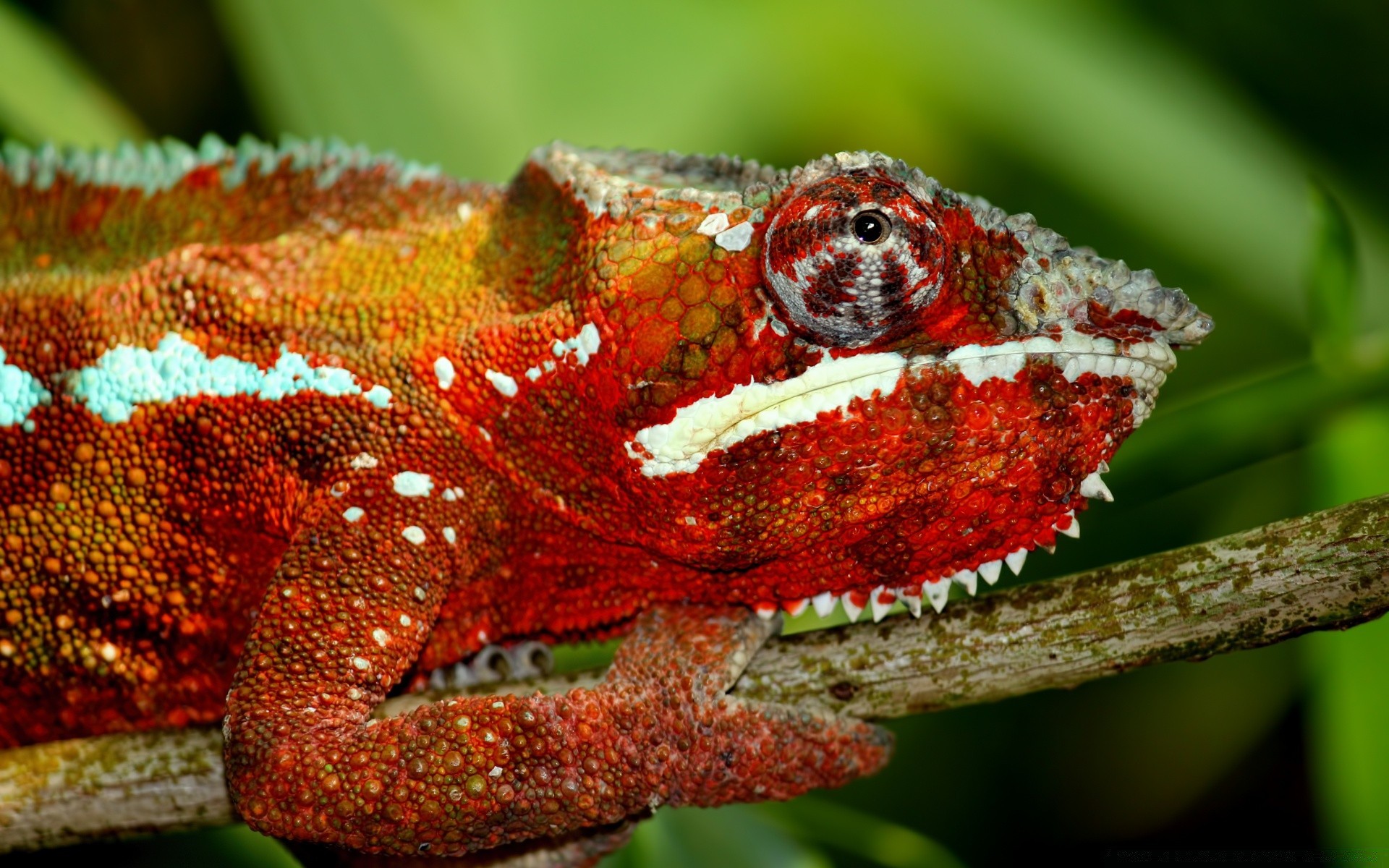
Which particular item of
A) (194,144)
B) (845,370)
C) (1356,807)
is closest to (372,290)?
(845,370)

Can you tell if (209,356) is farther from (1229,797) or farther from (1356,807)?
(1229,797)

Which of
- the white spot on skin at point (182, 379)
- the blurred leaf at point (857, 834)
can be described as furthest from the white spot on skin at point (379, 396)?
the blurred leaf at point (857, 834)

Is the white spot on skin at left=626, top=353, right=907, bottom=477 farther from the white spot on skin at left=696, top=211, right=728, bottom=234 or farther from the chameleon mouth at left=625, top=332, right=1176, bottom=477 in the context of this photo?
the white spot on skin at left=696, top=211, right=728, bottom=234

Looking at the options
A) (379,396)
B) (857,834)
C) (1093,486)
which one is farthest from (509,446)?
(857,834)

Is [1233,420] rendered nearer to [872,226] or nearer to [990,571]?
[990,571]

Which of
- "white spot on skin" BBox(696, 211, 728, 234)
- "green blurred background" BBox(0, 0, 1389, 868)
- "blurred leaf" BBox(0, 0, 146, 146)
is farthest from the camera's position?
"green blurred background" BBox(0, 0, 1389, 868)

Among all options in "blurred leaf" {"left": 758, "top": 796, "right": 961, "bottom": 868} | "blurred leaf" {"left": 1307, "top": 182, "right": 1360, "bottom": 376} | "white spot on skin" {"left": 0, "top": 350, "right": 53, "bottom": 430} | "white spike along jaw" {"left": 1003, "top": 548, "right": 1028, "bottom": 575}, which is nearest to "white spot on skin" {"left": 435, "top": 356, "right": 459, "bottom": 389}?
"white spot on skin" {"left": 0, "top": 350, "right": 53, "bottom": 430}

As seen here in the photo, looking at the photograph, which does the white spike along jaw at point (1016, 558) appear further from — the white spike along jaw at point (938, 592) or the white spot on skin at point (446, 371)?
the white spot on skin at point (446, 371)
